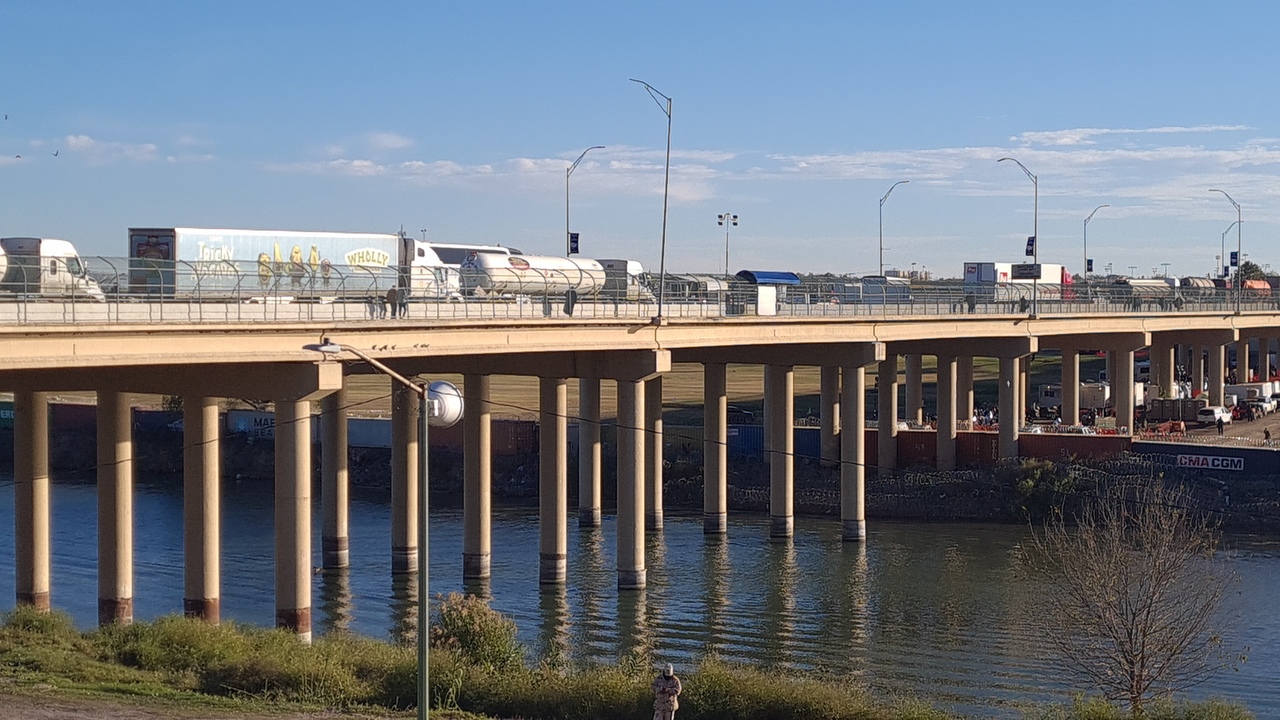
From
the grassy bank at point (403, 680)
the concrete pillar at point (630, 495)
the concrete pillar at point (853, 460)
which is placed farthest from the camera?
the concrete pillar at point (853, 460)

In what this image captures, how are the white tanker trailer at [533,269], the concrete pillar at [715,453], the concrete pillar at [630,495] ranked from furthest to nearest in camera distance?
the concrete pillar at [715,453] → the white tanker trailer at [533,269] → the concrete pillar at [630,495]

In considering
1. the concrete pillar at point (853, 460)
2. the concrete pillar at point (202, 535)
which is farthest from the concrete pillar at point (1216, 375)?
the concrete pillar at point (202, 535)

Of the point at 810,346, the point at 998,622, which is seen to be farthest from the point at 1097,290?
the point at 998,622

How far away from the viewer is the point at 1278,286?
155 meters

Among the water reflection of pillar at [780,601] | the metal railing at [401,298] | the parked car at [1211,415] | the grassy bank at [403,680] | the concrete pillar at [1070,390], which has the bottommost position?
the water reflection of pillar at [780,601]

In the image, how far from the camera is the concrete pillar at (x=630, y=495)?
4909 centimetres

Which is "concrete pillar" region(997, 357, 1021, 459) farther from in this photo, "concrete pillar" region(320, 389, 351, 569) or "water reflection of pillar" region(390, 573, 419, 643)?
"concrete pillar" region(320, 389, 351, 569)

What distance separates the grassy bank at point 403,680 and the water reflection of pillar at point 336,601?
9.17 meters

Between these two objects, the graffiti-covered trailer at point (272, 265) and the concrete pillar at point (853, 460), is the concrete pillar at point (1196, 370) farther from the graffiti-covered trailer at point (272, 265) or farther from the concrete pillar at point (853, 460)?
the graffiti-covered trailer at point (272, 265)

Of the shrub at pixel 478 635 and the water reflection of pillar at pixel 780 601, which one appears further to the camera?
the water reflection of pillar at pixel 780 601

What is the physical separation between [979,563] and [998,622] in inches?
443

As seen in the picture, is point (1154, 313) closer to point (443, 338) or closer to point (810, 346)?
point (810, 346)

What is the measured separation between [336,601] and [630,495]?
972 cm

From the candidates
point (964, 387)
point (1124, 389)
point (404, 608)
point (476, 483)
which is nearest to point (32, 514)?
point (404, 608)
